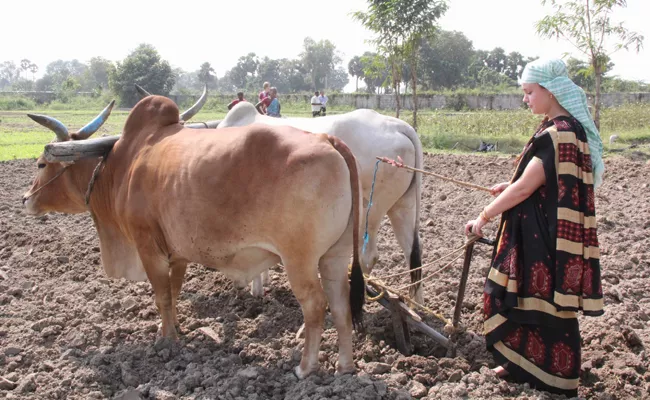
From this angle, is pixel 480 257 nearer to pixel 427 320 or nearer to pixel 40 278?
pixel 427 320

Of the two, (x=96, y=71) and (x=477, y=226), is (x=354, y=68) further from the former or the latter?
(x=477, y=226)

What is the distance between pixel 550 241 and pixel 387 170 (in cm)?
198

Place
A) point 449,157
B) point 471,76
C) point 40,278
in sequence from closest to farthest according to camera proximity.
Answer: point 40,278 → point 449,157 → point 471,76

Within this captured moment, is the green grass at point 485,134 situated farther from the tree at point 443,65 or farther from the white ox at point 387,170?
Answer: the tree at point 443,65

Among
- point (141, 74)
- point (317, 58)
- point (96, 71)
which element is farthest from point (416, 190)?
point (96, 71)

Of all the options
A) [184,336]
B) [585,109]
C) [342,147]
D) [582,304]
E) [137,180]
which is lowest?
[184,336]

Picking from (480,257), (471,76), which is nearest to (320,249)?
(480,257)

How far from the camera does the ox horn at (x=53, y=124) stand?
14.9 feet

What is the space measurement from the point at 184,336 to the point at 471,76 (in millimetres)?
54825

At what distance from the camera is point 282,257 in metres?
3.49

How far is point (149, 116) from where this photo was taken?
4.54 meters

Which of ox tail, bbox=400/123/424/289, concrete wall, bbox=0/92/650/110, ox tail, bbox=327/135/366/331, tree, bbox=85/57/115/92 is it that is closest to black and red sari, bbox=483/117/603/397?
ox tail, bbox=327/135/366/331

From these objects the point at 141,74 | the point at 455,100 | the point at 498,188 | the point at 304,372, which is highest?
the point at 141,74

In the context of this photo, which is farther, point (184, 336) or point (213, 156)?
point (184, 336)
